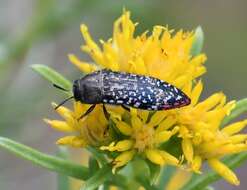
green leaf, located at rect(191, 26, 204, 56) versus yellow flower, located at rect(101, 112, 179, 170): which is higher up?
green leaf, located at rect(191, 26, 204, 56)

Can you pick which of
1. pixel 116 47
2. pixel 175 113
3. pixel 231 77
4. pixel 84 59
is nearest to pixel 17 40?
pixel 116 47

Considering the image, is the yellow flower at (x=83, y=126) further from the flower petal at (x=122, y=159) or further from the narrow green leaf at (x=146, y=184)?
the narrow green leaf at (x=146, y=184)

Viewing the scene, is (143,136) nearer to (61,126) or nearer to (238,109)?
(61,126)

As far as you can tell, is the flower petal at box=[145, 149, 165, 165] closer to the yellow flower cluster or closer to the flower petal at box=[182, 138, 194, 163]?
the yellow flower cluster

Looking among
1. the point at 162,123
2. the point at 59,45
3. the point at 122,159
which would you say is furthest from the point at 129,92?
the point at 59,45

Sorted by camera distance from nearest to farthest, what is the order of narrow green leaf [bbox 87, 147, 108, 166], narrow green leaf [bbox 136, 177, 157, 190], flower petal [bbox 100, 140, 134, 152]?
1. flower petal [bbox 100, 140, 134, 152]
2. narrow green leaf [bbox 87, 147, 108, 166]
3. narrow green leaf [bbox 136, 177, 157, 190]

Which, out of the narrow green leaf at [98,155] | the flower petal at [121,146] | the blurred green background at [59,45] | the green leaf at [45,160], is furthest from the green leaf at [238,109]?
the blurred green background at [59,45]

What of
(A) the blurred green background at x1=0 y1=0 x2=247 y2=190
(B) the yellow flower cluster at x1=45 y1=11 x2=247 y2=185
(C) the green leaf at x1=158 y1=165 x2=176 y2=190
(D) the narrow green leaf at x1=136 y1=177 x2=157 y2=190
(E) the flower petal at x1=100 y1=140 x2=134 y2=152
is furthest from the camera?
(A) the blurred green background at x1=0 y1=0 x2=247 y2=190

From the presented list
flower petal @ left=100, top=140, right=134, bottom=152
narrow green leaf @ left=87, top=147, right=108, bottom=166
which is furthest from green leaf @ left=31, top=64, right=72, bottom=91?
flower petal @ left=100, top=140, right=134, bottom=152
